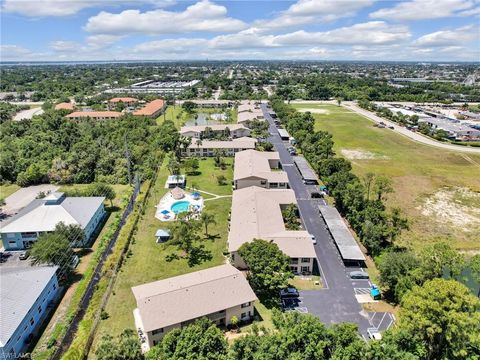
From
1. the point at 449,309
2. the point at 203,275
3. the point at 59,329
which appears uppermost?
the point at 449,309

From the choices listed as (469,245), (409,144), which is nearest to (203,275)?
(469,245)

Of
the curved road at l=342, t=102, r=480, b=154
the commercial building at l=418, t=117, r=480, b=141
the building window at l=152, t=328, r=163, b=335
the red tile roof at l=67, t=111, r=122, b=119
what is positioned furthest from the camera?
the red tile roof at l=67, t=111, r=122, b=119

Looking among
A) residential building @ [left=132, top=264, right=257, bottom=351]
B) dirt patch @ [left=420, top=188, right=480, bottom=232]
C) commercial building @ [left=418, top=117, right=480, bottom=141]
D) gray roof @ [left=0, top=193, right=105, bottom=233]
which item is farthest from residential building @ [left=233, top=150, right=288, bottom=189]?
commercial building @ [left=418, top=117, right=480, bottom=141]

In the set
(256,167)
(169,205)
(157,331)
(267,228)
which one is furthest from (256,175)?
(157,331)

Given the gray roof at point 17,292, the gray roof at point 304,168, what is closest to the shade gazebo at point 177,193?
the gray roof at point 304,168

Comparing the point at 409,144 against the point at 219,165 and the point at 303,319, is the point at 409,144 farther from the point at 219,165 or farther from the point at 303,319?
the point at 303,319

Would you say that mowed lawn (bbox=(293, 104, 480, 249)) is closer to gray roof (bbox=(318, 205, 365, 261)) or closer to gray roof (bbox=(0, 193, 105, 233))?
gray roof (bbox=(318, 205, 365, 261))

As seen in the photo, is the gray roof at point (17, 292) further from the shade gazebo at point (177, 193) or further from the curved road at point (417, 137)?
the curved road at point (417, 137)
